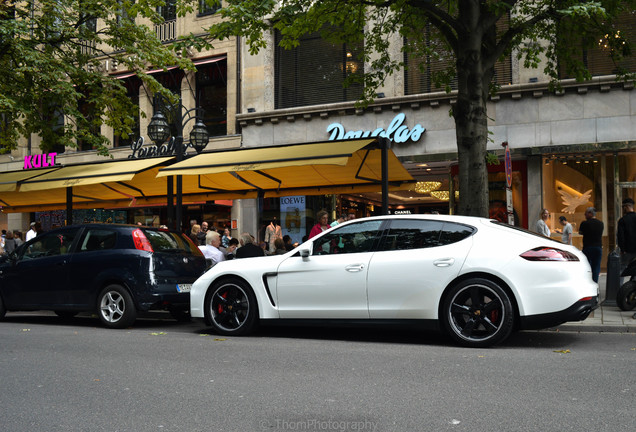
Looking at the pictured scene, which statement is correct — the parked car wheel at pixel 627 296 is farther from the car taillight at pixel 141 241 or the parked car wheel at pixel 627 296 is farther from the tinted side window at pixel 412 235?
the car taillight at pixel 141 241

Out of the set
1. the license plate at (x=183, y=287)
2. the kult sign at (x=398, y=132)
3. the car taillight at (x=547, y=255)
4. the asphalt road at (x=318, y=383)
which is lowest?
the asphalt road at (x=318, y=383)

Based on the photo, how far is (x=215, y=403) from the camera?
4484 millimetres

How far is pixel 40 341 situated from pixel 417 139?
13.1 meters

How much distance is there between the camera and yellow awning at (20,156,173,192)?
41.7ft

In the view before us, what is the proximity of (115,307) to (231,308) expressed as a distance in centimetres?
210

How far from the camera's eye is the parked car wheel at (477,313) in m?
6.52

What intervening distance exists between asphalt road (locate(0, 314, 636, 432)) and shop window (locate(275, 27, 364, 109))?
1337 cm

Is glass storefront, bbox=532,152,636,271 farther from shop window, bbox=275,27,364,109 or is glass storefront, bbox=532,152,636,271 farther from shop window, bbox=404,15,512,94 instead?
shop window, bbox=275,27,364,109

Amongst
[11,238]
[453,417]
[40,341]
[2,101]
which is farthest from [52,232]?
[11,238]

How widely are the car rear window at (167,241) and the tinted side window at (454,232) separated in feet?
14.3

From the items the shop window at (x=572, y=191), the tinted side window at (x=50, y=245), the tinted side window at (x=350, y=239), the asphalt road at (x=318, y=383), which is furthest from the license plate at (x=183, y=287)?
the shop window at (x=572, y=191)

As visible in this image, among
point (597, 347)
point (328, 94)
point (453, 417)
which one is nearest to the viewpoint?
point (453, 417)

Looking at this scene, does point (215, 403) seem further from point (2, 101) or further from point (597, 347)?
point (2, 101)

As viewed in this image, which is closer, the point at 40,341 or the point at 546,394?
the point at 546,394
